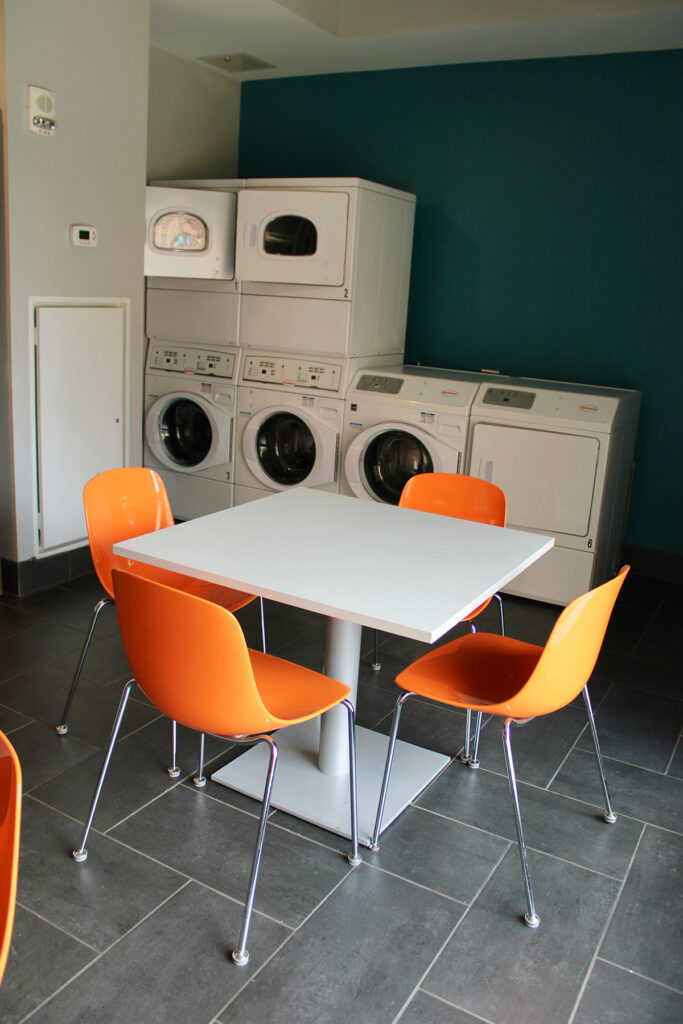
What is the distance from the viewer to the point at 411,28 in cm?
409

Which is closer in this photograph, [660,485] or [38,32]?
[38,32]

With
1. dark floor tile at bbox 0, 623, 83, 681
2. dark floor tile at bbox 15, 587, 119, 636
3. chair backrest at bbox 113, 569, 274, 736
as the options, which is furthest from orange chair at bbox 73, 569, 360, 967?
dark floor tile at bbox 15, 587, 119, 636

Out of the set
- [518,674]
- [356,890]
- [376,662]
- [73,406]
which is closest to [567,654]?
[518,674]

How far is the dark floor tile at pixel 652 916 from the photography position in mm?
1943

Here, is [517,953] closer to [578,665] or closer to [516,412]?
[578,665]

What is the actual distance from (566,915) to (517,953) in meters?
0.20

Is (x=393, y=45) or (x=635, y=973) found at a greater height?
(x=393, y=45)

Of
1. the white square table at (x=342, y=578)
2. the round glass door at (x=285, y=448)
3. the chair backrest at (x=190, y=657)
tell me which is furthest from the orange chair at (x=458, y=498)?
the round glass door at (x=285, y=448)

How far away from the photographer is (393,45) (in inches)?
170

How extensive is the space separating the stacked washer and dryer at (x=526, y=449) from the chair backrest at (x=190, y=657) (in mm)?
2387

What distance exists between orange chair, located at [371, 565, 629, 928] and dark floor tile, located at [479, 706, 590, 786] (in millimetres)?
229

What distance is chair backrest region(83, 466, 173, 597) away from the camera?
8.84ft

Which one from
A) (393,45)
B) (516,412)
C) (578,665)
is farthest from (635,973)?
(393,45)

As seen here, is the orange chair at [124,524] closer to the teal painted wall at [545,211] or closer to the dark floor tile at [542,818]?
the dark floor tile at [542,818]
